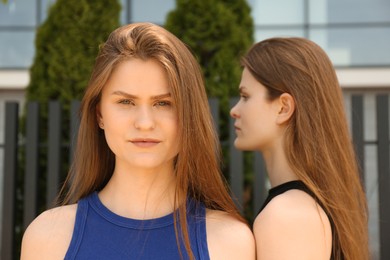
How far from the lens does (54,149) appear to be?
4043 mm

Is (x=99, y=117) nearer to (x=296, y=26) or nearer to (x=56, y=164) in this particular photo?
(x=56, y=164)

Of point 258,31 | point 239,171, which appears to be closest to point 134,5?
point 258,31

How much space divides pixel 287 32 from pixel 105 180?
7.31m

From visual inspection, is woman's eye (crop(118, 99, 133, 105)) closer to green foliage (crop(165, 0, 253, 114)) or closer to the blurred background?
green foliage (crop(165, 0, 253, 114))

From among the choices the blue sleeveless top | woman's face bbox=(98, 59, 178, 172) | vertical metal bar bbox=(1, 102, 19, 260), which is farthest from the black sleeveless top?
vertical metal bar bbox=(1, 102, 19, 260)

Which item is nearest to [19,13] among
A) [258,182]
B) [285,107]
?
[258,182]

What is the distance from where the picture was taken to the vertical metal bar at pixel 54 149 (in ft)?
13.2

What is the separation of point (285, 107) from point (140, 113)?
2.28 ft

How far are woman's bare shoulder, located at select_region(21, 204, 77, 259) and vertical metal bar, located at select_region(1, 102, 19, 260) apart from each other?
8.51ft

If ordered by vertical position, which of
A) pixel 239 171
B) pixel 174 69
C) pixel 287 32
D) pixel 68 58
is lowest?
pixel 239 171

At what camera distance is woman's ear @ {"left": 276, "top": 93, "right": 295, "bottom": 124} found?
6.63 ft

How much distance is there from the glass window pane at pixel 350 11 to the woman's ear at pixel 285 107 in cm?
700

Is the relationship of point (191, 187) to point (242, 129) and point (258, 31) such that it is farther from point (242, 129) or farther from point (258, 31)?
point (258, 31)

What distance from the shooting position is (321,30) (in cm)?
870
